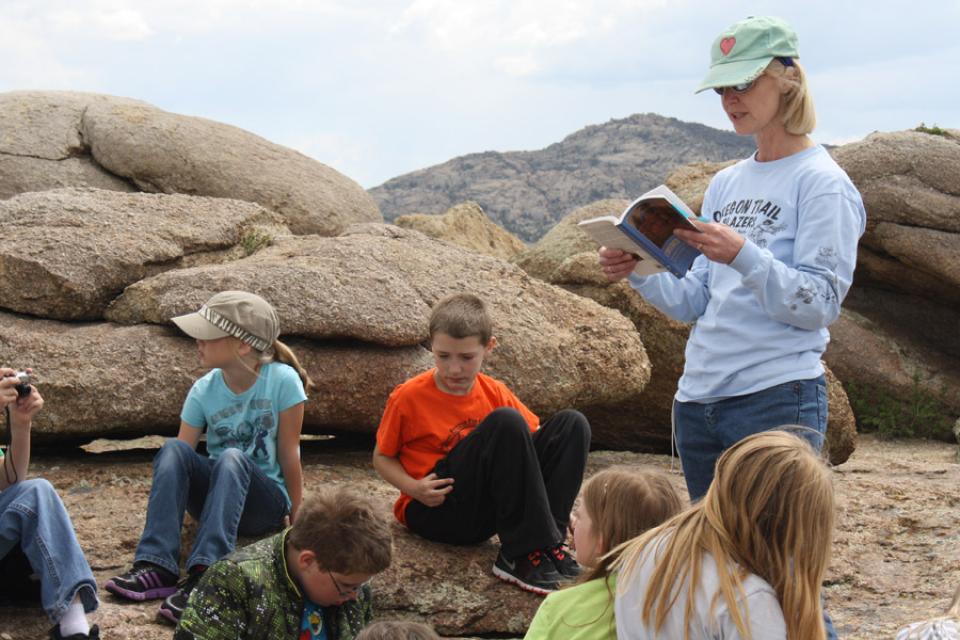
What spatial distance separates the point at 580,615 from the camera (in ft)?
10.3

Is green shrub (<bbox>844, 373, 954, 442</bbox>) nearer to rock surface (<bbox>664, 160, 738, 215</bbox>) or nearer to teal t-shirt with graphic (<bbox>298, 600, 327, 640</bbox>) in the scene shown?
rock surface (<bbox>664, 160, 738, 215</bbox>)

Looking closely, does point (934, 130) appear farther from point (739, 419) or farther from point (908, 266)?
point (739, 419)

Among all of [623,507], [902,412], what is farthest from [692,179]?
[623,507]

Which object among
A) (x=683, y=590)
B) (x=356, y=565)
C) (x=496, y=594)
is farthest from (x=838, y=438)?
(x=683, y=590)

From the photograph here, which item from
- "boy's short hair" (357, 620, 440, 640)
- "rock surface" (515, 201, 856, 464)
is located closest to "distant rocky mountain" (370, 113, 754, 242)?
"rock surface" (515, 201, 856, 464)

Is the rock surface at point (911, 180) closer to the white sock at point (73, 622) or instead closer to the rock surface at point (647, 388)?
the rock surface at point (647, 388)

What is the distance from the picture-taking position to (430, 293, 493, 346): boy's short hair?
4926 millimetres

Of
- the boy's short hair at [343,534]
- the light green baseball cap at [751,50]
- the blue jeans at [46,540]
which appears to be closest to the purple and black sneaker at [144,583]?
the blue jeans at [46,540]

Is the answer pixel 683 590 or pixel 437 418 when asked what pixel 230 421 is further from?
pixel 683 590

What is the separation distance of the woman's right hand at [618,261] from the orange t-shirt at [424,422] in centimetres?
114

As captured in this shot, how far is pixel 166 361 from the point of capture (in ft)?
20.7

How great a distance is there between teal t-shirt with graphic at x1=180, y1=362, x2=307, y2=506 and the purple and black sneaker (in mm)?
605

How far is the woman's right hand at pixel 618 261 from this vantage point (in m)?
4.01

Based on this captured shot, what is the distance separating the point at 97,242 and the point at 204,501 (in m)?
2.48
